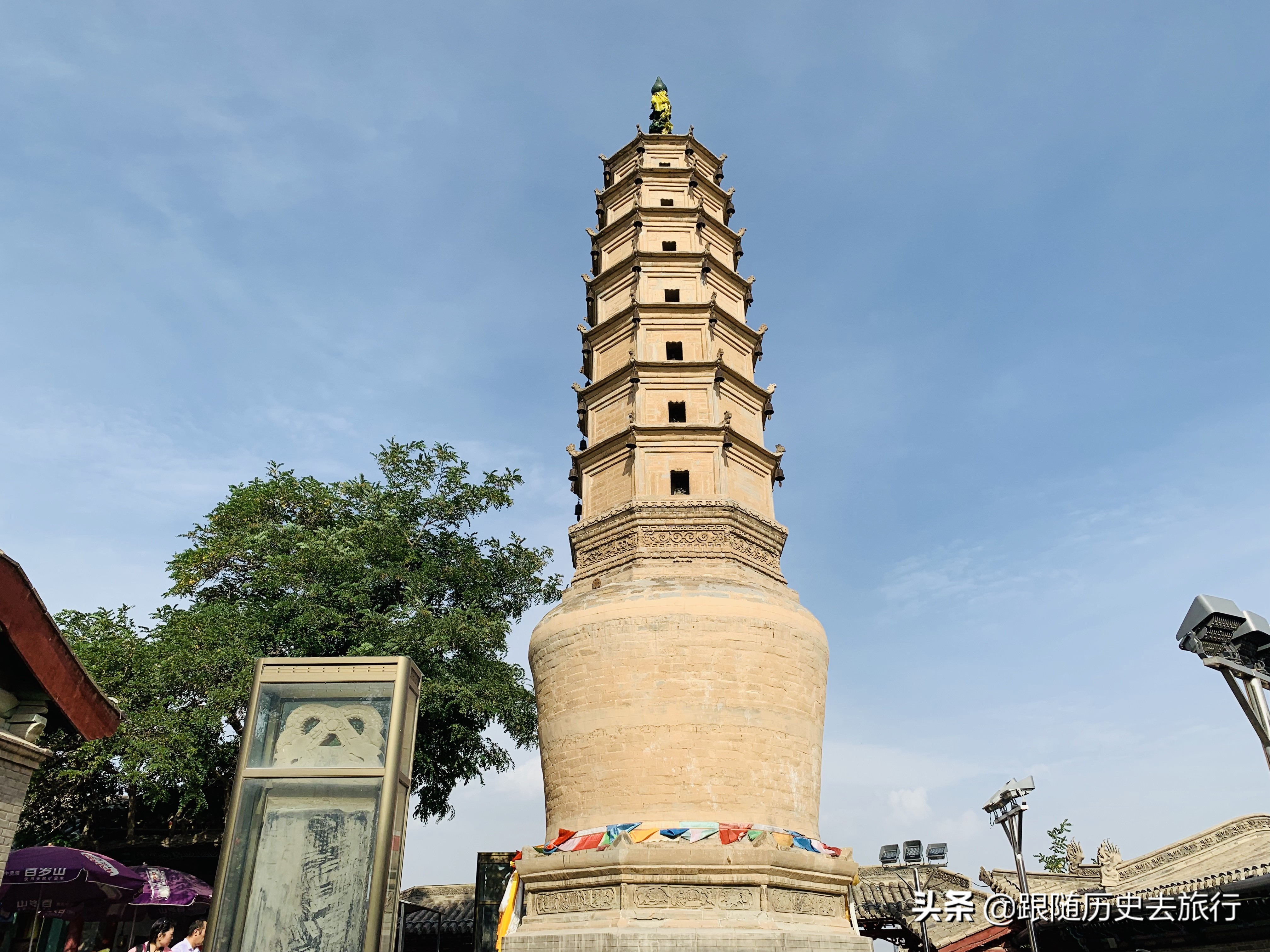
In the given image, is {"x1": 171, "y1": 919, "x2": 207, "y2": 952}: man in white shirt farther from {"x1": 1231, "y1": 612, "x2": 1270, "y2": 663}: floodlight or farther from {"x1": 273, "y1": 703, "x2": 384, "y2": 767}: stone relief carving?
{"x1": 1231, "y1": 612, "x2": 1270, "y2": 663}: floodlight

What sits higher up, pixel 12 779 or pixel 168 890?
pixel 12 779

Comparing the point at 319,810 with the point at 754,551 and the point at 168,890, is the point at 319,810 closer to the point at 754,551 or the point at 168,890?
the point at 754,551

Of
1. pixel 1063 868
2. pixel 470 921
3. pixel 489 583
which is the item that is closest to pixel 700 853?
pixel 489 583

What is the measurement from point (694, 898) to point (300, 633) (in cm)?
1122

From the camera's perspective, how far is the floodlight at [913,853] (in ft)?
62.4

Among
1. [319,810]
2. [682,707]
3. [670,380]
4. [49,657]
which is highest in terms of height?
[670,380]

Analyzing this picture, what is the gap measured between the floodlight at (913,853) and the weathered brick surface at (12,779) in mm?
16475

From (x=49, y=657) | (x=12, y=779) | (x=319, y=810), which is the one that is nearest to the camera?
(x=319, y=810)

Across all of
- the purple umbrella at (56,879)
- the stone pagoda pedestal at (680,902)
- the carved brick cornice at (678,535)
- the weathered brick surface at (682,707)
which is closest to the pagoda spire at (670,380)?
the carved brick cornice at (678,535)

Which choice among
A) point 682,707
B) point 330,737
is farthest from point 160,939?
point 682,707

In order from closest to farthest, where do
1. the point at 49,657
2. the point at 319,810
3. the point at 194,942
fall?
1. the point at 319,810
2. the point at 194,942
3. the point at 49,657

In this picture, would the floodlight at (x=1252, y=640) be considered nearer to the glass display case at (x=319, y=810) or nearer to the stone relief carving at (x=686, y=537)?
the stone relief carving at (x=686, y=537)

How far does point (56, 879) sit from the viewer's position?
12.9m

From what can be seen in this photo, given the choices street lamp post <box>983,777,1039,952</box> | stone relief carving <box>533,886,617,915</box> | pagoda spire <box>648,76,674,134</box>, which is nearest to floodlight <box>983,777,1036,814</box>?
street lamp post <box>983,777,1039,952</box>
